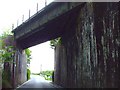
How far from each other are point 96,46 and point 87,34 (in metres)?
2.65

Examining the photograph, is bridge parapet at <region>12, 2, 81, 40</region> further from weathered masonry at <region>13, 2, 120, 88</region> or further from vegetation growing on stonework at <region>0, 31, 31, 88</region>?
vegetation growing on stonework at <region>0, 31, 31, 88</region>

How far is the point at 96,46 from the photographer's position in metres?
17.1

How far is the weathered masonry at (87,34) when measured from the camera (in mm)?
14116

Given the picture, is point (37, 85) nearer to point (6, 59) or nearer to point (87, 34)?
point (6, 59)

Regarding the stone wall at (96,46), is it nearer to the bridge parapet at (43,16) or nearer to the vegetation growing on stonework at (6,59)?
the bridge parapet at (43,16)

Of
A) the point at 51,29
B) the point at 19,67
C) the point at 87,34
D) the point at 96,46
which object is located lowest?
the point at 19,67

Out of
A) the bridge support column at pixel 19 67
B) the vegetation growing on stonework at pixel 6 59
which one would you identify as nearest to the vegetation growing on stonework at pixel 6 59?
the vegetation growing on stonework at pixel 6 59

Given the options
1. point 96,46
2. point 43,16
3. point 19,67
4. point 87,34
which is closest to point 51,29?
point 43,16

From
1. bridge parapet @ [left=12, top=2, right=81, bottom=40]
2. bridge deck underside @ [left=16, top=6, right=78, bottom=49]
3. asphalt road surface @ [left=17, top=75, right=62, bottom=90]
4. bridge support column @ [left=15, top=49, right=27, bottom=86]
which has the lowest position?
asphalt road surface @ [left=17, top=75, right=62, bottom=90]

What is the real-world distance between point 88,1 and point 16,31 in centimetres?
2019

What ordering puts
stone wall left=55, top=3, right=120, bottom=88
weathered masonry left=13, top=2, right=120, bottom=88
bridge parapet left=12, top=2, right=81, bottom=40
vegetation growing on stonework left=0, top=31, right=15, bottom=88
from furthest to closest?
vegetation growing on stonework left=0, top=31, right=15, bottom=88 → bridge parapet left=12, top=2, right=81, bottom=40 → weathered masonry left=13, top=2, right=120, bottom=88 → stone wall left=55, top=3, right=120, bottom=88

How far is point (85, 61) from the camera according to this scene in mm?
20172

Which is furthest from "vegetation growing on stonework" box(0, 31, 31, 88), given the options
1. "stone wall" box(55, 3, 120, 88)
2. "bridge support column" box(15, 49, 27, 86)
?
"stone wall" box(55, 3, 120, 88)

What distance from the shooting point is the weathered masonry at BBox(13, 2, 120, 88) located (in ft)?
46.3
